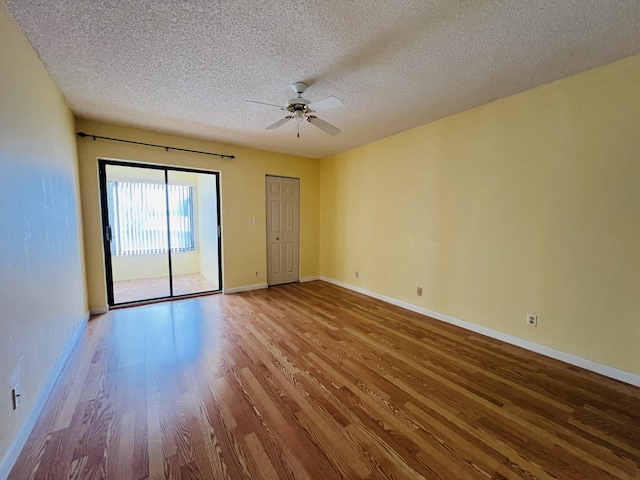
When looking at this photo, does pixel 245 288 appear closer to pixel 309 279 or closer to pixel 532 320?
pixel 309 279

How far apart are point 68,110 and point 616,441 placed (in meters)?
5.55

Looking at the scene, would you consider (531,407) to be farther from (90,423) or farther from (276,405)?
(90,423)

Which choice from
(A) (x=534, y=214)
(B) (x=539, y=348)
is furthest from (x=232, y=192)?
(B) (x=539, y=348)

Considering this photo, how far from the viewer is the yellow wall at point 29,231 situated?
143cm

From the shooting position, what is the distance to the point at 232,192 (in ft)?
14.9

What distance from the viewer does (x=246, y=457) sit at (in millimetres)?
1412

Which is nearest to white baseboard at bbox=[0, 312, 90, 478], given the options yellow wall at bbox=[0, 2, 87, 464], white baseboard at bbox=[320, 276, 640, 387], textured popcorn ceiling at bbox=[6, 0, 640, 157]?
yellow wall at bbox=[0, 2, 87, 464]

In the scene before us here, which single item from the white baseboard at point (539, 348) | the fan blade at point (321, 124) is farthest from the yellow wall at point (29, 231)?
the white baseboard at point (539, 348)

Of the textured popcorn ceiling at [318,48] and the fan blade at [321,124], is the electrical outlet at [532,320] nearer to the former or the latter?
the textured popcorn ceiling at [318,48]

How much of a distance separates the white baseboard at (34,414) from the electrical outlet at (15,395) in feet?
0.55

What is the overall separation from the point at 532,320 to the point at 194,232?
583cm

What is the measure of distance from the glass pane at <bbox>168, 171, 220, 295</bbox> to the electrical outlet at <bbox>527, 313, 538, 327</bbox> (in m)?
4.51

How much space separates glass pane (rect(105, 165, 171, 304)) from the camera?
4734mm

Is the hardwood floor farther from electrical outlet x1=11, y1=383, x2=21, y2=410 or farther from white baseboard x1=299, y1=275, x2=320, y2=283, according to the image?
white baseboard x1=299, y1=275, x2=320, y2=283
